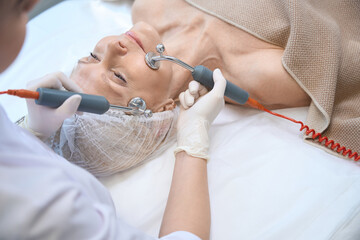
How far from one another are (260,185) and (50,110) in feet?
2.43

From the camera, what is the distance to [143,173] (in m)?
1.32

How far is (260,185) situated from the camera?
1201mm

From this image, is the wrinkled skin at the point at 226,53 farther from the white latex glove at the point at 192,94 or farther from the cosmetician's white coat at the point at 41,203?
the cosmetician's white coat at the point at 41,203

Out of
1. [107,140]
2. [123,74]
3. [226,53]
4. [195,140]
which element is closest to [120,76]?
[123,74]

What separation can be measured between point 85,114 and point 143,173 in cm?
32

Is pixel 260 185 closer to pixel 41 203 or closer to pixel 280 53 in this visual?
pixel 280 53

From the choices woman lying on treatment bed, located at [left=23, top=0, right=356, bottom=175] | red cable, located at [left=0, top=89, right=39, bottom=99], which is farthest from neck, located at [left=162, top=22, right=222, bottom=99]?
red cable, located at [left=0, top=89, right=39, bottom=99]

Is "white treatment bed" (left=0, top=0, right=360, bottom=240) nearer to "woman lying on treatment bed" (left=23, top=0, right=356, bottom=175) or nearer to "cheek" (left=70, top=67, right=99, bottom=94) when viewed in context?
"woman lying on treatment bed" (left=23, top=0, right=356, bottom=175)

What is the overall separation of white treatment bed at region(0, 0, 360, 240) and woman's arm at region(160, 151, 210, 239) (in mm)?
93

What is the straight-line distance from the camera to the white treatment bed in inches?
43.2

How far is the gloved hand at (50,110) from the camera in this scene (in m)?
0.98

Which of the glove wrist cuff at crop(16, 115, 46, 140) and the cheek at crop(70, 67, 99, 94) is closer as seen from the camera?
the glove wrist cuff at crop(16, 115, 46, 140)

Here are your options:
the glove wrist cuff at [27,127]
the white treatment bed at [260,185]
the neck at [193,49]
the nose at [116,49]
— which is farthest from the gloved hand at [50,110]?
the neck at [193,49]

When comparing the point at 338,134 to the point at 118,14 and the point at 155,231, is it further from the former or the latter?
the point at 118,14
